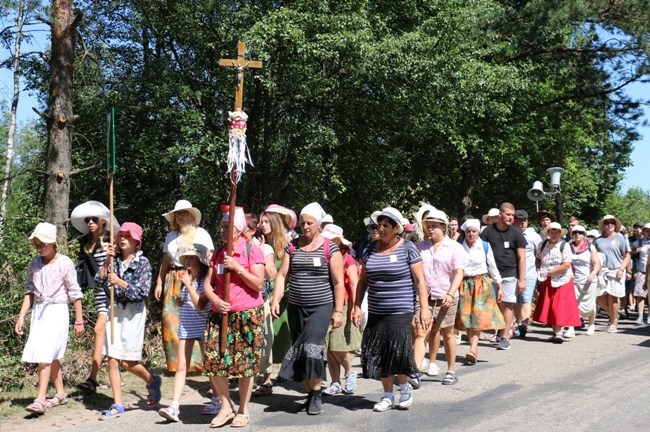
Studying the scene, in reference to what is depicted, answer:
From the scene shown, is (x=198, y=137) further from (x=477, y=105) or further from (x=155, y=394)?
(x=155, y=394)

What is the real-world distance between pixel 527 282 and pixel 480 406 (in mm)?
5030

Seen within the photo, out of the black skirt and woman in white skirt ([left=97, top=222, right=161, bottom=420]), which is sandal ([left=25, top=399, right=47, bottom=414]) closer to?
woman in white skirt ([left=97, top=222, right=161, bottom=420])

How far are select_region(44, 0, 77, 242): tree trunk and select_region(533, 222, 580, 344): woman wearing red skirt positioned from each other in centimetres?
726

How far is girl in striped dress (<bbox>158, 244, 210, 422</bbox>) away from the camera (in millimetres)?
6902

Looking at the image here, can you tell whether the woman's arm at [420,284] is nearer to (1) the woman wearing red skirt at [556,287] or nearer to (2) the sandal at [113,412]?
(2) the sandal at [113,412]

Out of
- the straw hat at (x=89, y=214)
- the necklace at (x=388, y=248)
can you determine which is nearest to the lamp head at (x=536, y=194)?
the necklace at (x=388, y=248)

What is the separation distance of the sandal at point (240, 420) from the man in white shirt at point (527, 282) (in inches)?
251

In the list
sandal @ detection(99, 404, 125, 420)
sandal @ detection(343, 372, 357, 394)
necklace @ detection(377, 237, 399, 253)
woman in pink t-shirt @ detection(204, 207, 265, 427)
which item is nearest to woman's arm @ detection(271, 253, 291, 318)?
woman in pink t-shirt @ detection(204, 207, 265, 427)

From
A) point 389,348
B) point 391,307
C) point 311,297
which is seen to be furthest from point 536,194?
point 311,297

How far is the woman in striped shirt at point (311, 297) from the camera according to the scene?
709cm

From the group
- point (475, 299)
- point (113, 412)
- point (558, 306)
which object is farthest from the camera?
point (558, 306)

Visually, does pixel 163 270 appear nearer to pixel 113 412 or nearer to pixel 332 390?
pixel 113 412

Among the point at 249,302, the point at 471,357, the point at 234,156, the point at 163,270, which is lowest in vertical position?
the point at 471,357

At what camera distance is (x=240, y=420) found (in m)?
6.61
